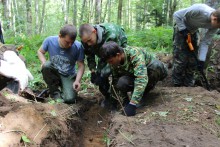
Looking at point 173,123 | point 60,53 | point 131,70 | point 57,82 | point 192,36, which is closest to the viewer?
point 173,123

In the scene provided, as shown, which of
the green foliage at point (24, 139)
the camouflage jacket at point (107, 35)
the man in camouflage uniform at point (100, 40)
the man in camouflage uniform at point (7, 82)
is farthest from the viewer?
the camouflage jacket at point (107, 35)

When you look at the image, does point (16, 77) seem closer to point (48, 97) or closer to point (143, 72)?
point (48, 97)

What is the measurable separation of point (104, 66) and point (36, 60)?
3.73 metres

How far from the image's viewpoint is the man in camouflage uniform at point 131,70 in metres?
3.58

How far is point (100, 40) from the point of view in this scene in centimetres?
420

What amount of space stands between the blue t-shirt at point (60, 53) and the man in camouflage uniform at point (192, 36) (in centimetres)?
198

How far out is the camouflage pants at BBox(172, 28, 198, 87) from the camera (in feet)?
17.5

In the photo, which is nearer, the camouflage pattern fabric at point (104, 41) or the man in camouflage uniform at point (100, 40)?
the man in camouflage uniform at point (100, 40)

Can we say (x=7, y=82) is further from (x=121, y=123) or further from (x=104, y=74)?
(x=121, y=123)

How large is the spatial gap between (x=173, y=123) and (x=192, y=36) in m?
2.48

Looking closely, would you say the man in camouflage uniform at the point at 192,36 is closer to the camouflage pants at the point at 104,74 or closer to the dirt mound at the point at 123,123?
the dirt mound at the point at 123,123

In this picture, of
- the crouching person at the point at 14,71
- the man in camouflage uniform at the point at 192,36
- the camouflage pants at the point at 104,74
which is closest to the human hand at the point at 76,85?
the camouflage pants at the point at 104,74

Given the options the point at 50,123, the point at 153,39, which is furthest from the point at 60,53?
the point at 153,39

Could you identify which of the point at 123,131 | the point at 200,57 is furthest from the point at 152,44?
the point at 123,131
